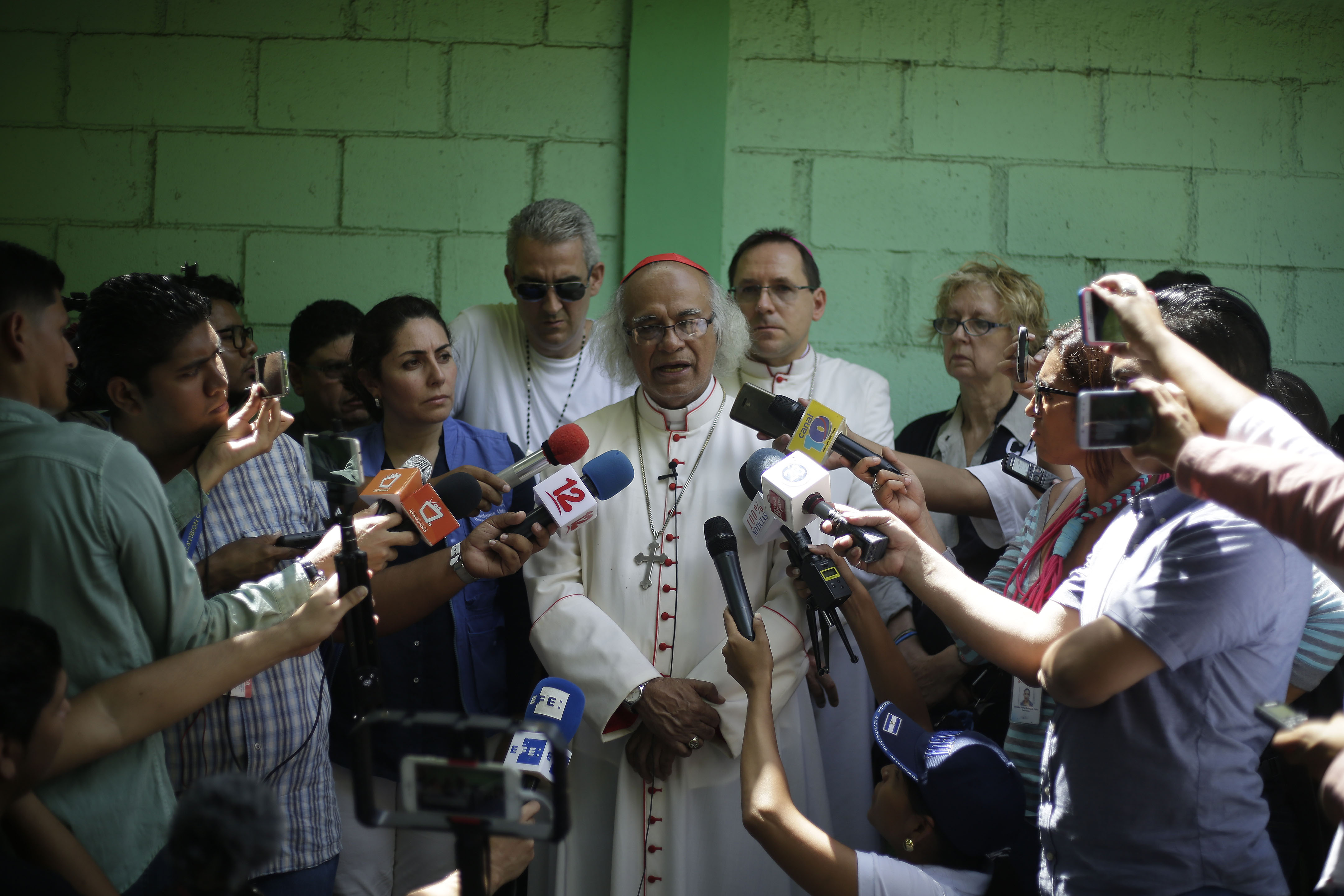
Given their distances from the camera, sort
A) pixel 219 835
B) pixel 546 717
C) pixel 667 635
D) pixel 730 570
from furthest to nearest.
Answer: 1. pixel 667 635
2. pixel 730 570
3. pixel 546 717
4. pixel 219 835

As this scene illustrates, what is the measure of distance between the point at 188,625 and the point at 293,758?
476 millimetres

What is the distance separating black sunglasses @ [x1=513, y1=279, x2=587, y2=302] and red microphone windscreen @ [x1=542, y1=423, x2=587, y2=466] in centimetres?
100

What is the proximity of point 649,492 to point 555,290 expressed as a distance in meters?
0.92

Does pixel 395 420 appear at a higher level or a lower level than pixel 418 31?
lower

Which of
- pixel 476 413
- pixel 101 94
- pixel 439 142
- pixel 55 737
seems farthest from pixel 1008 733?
pixel 101 94

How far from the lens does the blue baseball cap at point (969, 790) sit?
66.5 inches

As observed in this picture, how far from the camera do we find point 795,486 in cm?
196

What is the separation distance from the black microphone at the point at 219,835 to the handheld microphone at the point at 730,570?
979 mm

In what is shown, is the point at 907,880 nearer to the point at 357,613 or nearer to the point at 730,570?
the point at 730,570

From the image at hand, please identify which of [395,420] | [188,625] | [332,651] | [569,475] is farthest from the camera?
[395,420]

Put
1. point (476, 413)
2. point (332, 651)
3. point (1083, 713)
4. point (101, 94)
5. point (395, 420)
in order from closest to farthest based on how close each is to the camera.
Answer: point (1083, 713)
point (332, 651)
point (395, 420)
point (476, 413)
point (101, 94)

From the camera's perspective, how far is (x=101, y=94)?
3.68 meters

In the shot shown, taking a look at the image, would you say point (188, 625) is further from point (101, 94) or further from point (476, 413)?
point (101, 94)

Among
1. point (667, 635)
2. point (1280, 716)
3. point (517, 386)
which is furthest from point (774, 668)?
point (517, 386)
